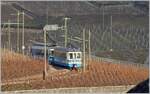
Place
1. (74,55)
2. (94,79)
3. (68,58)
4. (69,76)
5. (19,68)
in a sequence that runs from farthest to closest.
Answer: (74,55)
(68,58)
(19,68)
(69,76)
(94,79)

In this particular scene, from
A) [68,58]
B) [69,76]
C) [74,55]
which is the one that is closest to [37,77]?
[69,76]

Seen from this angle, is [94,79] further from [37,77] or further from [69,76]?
[37,77]

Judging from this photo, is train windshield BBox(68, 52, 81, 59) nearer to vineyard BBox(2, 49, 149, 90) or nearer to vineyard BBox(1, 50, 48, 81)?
vineyard BBox(2, 49, 149, 90)

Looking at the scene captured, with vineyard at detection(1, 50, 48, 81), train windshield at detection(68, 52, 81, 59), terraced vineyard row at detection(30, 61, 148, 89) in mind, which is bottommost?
terraced vineyard row at detection(30, 61, 148, 89)

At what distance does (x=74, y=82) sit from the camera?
29.1ft

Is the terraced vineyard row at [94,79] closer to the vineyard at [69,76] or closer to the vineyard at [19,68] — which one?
the vineyard at [69,76]

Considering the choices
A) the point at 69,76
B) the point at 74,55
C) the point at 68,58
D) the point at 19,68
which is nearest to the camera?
the point at 69,76

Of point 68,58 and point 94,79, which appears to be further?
point 68,58

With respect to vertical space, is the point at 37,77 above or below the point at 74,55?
below

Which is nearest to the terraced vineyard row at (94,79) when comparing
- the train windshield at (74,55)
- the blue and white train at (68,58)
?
the blue and white train at (68,58)

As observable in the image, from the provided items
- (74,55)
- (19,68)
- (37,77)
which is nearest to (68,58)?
(74,55)

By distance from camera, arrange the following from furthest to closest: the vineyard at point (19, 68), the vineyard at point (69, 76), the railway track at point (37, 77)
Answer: the vineyard at point (19, 68), the vineyard at point (69, 76), the railway track at point (37, 77)

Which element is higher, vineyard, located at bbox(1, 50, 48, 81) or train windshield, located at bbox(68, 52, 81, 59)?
train windshield, located at bbox(68, 52, 81, 59)

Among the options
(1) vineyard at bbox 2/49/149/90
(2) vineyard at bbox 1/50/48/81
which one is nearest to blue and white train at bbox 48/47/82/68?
(1) vineyard at bbox 2/49/149/90
